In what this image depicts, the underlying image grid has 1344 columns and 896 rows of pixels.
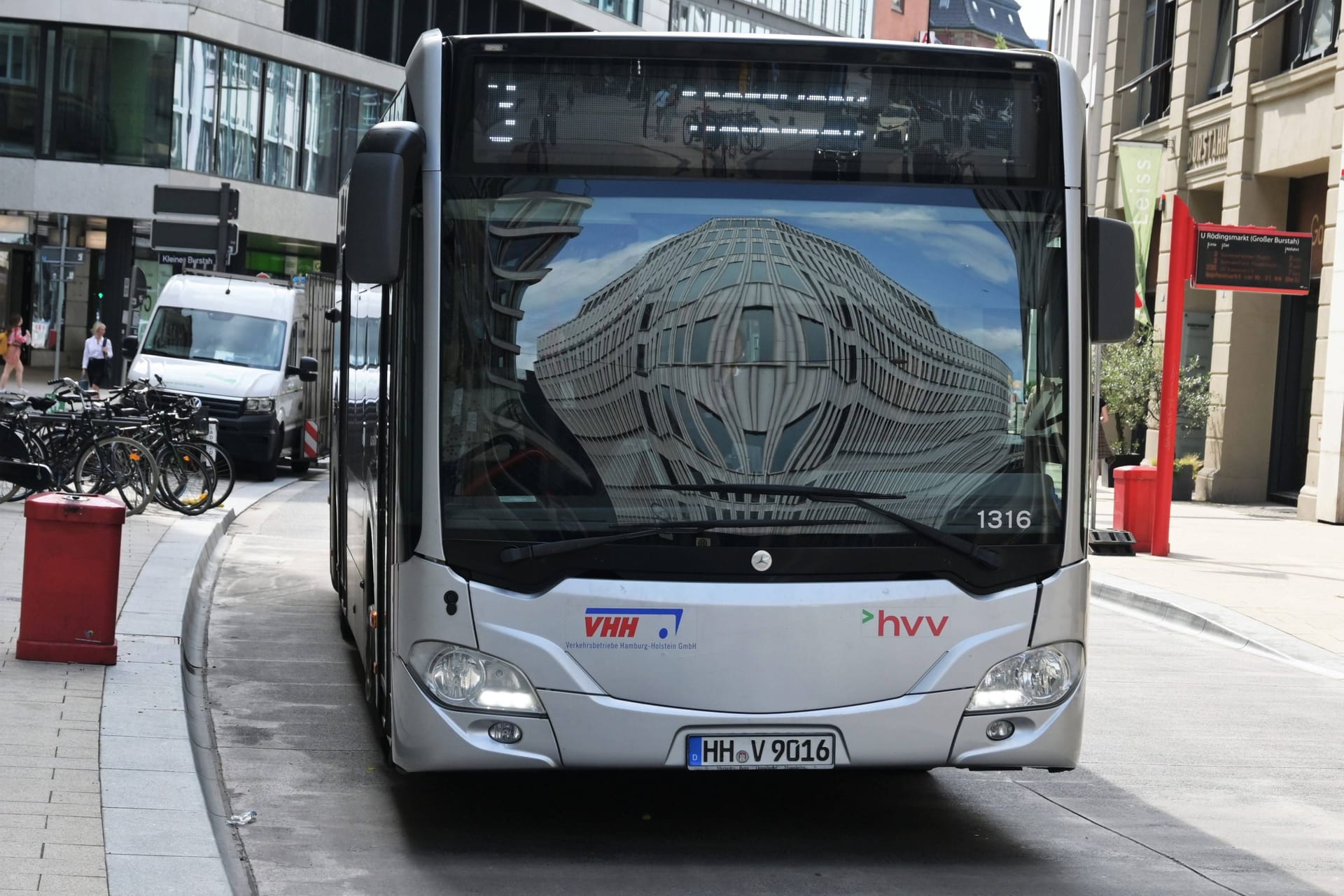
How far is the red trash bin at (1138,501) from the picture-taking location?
18344mm

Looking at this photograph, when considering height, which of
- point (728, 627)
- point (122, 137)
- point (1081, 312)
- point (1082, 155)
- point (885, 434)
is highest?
point (122, 137)

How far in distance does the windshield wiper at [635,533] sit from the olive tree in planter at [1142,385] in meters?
22.4

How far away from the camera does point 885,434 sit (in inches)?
239

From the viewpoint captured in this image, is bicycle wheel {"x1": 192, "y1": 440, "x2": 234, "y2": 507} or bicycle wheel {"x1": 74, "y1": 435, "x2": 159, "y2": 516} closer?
bicycle wheel {"x1": 74, "y1": 435, "x2": 159, "y2": 516}

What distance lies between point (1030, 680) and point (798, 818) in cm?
117

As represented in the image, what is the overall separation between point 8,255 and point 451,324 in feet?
141

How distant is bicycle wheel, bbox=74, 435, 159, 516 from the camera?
55.0 ft

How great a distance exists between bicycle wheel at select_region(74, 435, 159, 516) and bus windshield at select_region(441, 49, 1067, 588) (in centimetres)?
1152

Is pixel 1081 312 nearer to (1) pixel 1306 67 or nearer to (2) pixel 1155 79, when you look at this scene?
(1) pixel 1306 67

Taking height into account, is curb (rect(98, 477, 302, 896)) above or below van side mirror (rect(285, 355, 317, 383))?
below

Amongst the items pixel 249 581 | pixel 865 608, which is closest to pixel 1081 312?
pixel 865 608

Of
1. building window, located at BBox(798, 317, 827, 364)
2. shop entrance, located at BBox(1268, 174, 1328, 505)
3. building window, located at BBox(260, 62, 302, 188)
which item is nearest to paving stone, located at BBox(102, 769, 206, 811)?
building window, located at BBox(798, 317, 827, 364)

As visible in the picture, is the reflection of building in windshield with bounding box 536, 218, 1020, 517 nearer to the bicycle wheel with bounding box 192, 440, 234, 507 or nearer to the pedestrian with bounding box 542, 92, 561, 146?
the pedestrian with bounding box 542, 92, 561, 146

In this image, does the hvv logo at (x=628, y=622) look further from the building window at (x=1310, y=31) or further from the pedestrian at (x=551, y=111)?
the building window at (x=1310, y=31)
